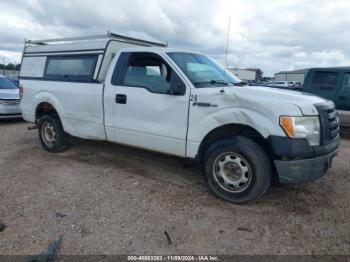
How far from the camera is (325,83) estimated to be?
28.2 feet

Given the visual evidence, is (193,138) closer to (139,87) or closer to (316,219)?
(139,87)

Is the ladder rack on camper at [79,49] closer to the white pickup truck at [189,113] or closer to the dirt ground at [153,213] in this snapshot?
the white pickup truck at [189,113]

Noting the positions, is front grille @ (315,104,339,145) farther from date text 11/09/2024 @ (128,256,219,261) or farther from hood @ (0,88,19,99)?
hood @ (0,88,19,99)

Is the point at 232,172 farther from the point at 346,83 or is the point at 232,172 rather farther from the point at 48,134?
the point at 346,83

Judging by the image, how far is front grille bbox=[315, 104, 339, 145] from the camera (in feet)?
12.5

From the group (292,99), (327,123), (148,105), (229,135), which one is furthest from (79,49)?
(327,123)

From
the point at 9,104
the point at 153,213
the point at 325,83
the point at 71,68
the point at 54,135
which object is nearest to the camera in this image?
the point at 153,213

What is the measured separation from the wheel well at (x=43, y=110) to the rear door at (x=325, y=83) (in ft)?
21.8

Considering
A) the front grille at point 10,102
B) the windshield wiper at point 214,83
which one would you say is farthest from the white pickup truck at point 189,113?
the front grille at point 10,102

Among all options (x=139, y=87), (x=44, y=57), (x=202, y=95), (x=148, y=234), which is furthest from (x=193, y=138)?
(x=44, y=57)

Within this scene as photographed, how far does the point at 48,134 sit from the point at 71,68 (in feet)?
4.97

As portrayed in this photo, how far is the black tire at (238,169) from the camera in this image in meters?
3.84

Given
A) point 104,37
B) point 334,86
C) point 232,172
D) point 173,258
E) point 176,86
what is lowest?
point 173,258

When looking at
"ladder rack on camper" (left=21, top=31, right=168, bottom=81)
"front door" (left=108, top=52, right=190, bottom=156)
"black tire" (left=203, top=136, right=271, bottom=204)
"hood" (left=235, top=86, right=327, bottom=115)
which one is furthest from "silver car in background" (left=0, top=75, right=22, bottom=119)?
"hood" (left=235, top=86, right=327, bottom=115)
